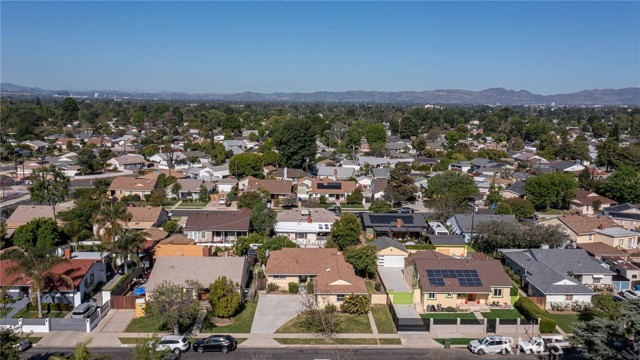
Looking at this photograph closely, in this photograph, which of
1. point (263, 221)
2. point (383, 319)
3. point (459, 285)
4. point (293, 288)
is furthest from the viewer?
point (263, 221)

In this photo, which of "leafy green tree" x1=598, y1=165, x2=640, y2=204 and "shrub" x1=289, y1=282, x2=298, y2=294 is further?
"leafy green tree" x1=598, y1=165, x2=640, y2=204

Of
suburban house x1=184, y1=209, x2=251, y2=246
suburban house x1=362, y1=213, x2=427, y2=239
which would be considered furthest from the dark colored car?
suburban house x1=362, y1=213, x2=427, y2=239

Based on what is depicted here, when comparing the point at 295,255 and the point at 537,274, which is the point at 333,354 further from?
the point at 537,274

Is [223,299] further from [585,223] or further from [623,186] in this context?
[623,186]

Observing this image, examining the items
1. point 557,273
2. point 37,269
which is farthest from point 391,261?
point 37,269

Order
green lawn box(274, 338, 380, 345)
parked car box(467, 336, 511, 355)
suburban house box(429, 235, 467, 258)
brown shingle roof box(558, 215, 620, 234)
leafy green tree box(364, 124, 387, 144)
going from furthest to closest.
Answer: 1. leafy green tree box(364, 124, 387, 144)
2. brown shingle roof box(558, 215, 620, 234)
3. suburban house box(429, 235, 467, 258)
4. green lawn box(274, 338, 380, 345)
5. parked car box(467, 336, 511, 355)

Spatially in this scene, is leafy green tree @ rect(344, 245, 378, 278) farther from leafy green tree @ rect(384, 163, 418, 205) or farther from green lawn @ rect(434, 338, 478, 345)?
→ leafy green tree @ rect(384, 163, 418, 205)

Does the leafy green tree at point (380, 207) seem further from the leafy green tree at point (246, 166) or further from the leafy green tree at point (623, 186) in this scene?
the leafy green tree at point (623, 186)
